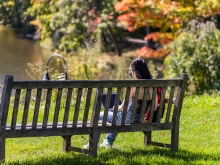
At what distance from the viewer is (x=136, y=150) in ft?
18.5

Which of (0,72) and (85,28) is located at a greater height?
(85,28)

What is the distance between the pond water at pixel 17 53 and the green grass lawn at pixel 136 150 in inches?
518

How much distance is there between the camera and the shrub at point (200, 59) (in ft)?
46.4

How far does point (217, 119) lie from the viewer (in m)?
8.15

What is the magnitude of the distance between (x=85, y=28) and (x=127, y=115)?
2450cm

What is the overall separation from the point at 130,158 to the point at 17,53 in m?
25.4

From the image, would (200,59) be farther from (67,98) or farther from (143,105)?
(67,98)

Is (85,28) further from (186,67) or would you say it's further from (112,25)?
(186,67)

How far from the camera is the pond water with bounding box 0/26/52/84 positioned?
22.8 meters

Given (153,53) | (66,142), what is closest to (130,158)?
(66,142)

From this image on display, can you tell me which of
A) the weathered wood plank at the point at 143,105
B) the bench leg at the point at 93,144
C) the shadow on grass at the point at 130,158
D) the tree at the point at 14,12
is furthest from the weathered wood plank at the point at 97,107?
the tree at the point at 14,12

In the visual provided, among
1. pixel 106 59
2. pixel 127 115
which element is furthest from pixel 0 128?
pixel 106 59

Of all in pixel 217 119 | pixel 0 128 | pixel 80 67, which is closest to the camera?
pixel 0 128

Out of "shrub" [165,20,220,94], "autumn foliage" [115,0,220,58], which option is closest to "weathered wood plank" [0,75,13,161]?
"shrub" [165,20,220,94]
